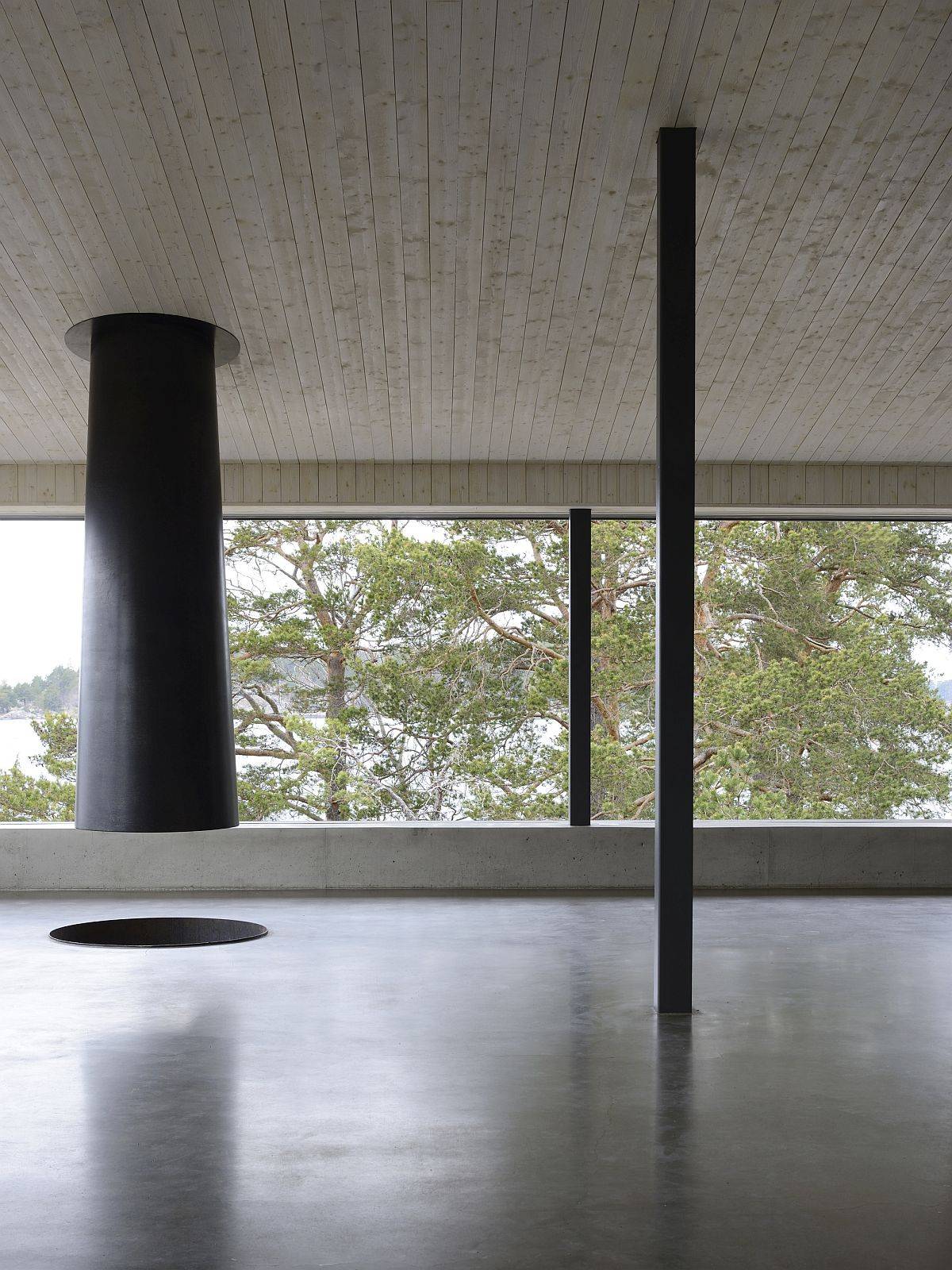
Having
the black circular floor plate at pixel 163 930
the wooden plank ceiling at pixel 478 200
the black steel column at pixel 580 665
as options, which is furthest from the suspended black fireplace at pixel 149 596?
the black steel column at pixel 580 665

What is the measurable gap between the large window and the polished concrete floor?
898 cm

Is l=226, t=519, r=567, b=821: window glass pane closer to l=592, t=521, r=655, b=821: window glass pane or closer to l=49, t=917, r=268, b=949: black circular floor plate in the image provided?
l=592, t=521, r=655, b=821: window glass pane

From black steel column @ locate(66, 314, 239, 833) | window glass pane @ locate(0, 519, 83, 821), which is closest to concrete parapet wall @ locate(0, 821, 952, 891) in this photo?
black steel column @ locate(66, 314, 239, 833)

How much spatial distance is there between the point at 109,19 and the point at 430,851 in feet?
23.4

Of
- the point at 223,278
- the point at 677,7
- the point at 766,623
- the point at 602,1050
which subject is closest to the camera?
the point at 677,7

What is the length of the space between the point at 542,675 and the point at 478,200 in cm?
1133

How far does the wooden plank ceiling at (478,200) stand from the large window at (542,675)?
25.0 feet

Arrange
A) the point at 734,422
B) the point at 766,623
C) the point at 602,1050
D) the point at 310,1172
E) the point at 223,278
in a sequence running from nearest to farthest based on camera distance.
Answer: the point at 310,1172, the point at 602,1050, the point at 223,278, the point at 734,422, the point at 766,623

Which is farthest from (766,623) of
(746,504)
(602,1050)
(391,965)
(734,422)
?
(602,1050)

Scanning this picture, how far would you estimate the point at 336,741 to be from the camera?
54.6ft

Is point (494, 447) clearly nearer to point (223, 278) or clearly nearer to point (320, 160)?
point (223, 278)

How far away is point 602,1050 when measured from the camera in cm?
512

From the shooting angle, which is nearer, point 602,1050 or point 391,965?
point 602,1050

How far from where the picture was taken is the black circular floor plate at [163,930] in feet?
26.7
